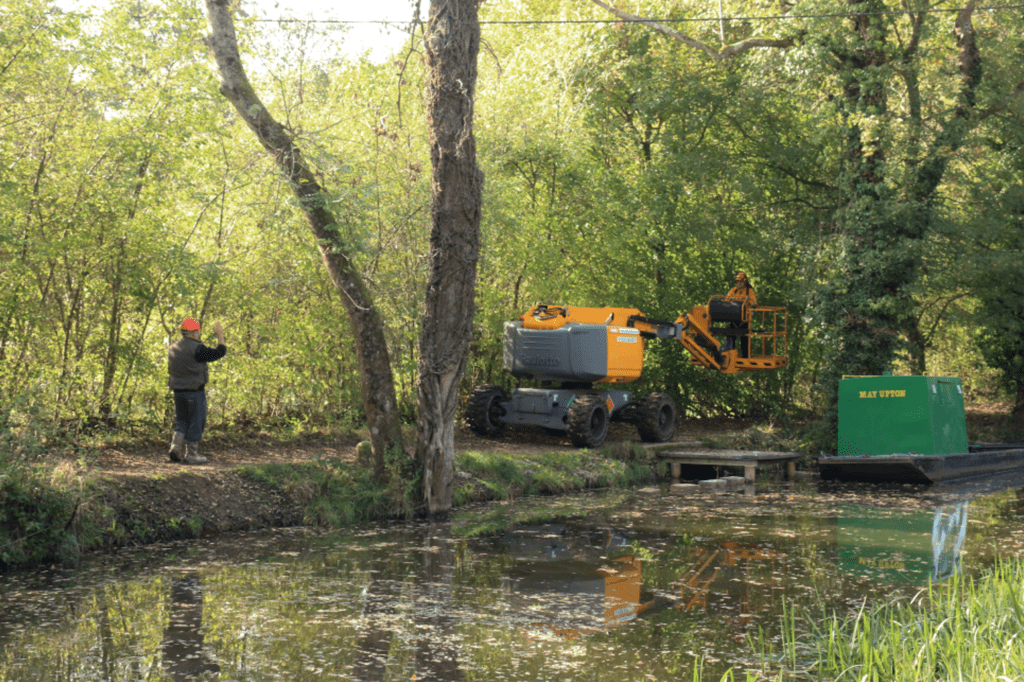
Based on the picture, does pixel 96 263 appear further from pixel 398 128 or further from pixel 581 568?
pixel 581 568

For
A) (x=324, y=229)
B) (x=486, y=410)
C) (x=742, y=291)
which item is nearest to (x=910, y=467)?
(x=742, y=291)

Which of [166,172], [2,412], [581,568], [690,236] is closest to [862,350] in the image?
[690,236]

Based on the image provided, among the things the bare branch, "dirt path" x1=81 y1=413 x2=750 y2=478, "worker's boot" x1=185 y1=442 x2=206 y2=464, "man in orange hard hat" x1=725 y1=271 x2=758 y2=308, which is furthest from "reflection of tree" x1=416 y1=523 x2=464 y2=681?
the bare branch

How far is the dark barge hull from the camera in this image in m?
15.3

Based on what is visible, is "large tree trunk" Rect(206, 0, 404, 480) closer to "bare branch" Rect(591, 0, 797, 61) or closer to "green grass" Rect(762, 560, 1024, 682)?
"green grass" Rect(762, 560, 1024, 682)

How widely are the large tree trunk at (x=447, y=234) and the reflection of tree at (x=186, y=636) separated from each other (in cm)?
389

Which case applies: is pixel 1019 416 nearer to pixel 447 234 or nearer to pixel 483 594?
pixel 447 234

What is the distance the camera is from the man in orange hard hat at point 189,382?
10.8m

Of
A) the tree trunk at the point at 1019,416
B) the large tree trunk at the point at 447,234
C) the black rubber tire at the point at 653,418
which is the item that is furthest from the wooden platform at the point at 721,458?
the tree trunk at the point at 1019,416

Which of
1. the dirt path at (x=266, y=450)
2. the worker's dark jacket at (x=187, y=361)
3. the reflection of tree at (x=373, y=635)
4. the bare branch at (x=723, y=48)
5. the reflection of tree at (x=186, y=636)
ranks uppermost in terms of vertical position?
the bare branch at (x=723, y=48)

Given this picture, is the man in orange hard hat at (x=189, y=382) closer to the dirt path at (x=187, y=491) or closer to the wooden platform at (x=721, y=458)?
the dirt path at (x=187, y=491)

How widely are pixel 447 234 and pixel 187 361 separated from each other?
336 cm

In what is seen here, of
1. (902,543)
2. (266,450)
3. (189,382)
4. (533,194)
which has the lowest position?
(902,543)

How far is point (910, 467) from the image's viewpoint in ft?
49.9
